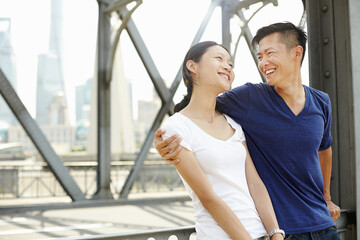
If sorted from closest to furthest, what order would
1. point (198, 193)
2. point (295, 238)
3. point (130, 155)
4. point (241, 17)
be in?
point (198, 193)
point (295, 238)
point (241, 17)
point (130, 155)

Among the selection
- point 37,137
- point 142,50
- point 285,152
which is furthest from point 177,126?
point 142,50

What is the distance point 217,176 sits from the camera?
1.41m

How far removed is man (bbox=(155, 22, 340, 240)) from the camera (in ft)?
5.22

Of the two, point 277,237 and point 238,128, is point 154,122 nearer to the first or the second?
point 238,128

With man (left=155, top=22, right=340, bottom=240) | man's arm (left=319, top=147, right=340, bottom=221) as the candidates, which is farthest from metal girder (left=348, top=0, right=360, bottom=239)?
man (left=155, top=22, right=340, bottom=240)

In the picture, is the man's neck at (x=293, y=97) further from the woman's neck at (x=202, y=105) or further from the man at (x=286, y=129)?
the woman's neck at (x=202, y=105)

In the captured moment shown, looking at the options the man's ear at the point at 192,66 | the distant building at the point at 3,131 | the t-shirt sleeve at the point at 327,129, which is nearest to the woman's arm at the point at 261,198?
the man's ear at the point at 192,66

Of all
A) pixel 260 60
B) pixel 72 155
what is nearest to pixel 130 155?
pixel 72 155

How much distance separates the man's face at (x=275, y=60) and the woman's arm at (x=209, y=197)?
22.8 inches

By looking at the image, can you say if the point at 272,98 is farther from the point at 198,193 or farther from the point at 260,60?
the point at 198,193

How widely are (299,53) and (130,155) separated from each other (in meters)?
8.79

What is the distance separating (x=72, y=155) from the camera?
30.8 feet

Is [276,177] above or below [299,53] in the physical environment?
below

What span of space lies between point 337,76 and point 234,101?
2.89ft
